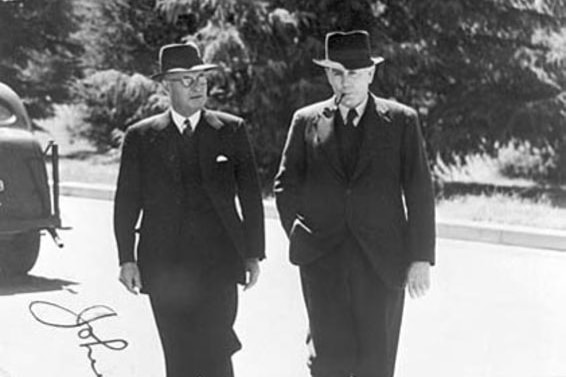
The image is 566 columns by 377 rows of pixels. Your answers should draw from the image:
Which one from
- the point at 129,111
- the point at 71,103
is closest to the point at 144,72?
the point at 129,111

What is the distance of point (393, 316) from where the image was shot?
3695 millimetres

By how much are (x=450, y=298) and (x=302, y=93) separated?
153 inches

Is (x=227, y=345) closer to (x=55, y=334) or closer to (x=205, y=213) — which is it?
(x=205, y=213)

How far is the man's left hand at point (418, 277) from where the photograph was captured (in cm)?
359

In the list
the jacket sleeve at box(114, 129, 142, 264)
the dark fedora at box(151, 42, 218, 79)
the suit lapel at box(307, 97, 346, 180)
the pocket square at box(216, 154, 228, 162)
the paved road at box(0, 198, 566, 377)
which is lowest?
the paved road at box(0, 198, 566, 377)

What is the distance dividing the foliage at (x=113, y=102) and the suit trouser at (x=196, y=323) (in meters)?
4.86

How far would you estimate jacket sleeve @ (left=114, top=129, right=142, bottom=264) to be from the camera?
12.1 feet

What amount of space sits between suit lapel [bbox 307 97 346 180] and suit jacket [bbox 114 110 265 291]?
262 mm

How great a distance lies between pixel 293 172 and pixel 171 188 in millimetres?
425

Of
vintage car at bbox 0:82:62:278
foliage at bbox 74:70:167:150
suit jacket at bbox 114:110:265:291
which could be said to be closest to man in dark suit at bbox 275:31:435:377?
suit jacket at bbox 114:110:265:291

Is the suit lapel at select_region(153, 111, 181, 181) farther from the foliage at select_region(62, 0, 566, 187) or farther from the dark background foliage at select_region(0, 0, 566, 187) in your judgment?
the foliage at select_region(62, 0, 566, 187)

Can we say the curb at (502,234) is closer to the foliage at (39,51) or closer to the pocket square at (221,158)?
the foliage at (39,51)

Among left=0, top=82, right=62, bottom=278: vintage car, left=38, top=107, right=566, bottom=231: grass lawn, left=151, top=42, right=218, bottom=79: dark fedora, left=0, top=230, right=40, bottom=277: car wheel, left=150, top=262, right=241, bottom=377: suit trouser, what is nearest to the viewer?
left=151, top=42, right=218, bottom=79: dark fedora

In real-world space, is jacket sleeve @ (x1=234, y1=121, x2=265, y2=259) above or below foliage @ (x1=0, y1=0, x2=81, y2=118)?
above
